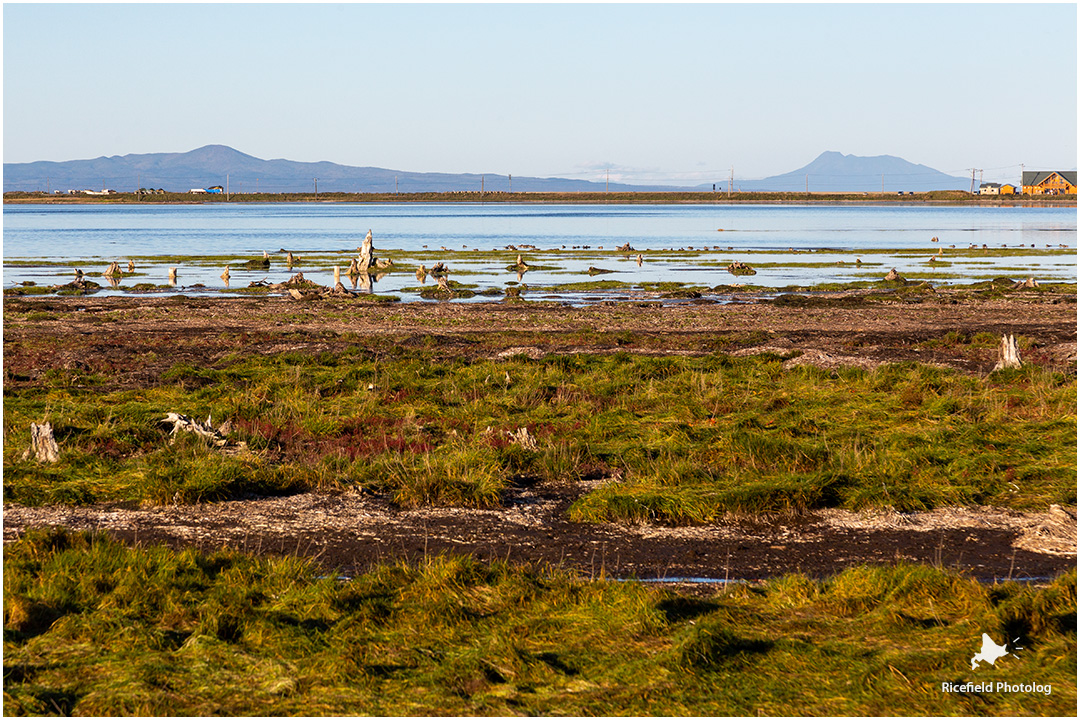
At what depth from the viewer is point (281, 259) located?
214 feet

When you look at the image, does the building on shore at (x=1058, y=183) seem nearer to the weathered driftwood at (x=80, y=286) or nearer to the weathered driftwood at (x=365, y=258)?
the weathered driftwood at (x=365, y=258)

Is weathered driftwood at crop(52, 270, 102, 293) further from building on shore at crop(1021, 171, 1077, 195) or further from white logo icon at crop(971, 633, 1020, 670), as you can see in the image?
building on shore at crop(1021, 171, 1077, 195)

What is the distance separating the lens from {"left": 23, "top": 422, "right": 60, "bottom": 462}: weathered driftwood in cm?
1369

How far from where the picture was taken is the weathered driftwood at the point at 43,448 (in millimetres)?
13688

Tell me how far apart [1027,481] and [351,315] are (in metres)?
25.3

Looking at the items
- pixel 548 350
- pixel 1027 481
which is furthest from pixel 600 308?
pixel 1027 481

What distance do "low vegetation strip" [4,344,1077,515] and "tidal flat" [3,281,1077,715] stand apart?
0.23 feet

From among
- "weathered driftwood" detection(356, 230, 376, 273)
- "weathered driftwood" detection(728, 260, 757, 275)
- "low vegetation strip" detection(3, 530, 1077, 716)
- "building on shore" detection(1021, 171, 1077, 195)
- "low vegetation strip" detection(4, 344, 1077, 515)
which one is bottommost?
"low vegetation strip" detection(3, 530, 1077, 716)

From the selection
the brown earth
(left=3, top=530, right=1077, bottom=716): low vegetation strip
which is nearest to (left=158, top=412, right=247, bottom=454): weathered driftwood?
the brown earth

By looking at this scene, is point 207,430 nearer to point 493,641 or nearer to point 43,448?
point 43,448

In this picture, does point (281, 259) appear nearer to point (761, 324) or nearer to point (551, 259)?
point (551, 259)

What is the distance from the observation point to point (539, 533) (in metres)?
11.4

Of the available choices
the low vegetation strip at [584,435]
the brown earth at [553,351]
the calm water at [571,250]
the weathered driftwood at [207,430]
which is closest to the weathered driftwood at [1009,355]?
the low vegetation strip at [584,435]

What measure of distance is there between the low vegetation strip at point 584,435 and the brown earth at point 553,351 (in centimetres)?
50
